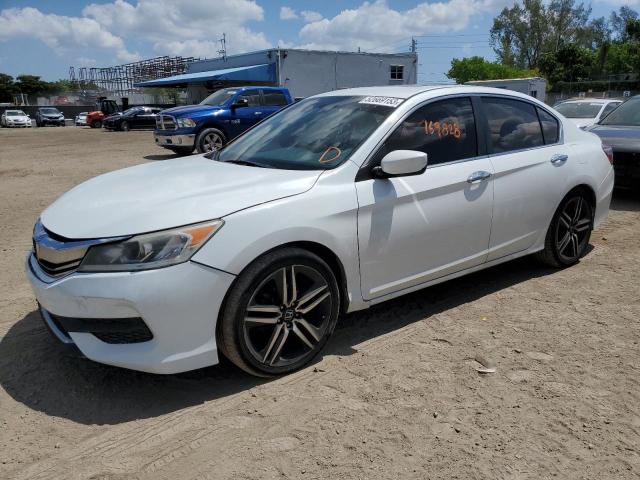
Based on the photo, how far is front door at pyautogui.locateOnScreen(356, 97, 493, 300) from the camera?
3.37m

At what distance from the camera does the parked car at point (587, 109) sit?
11461 mm

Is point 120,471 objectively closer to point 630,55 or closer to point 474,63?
point 630,55

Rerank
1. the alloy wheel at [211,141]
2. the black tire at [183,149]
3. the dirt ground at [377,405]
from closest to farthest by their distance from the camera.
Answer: the dirt ground at [377,405], the alloy wheel at [211,141], the black tire at [183,149]

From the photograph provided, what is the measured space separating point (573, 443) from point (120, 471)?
2055mm

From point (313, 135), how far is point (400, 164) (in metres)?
0.76

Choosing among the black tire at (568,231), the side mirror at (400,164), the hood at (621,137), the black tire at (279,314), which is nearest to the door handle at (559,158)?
the black tire at (568,231)

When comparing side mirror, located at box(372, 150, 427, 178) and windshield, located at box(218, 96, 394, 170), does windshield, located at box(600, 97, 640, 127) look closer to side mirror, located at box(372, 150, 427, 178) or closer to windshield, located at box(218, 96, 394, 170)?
windshield, located at box(218, 96, 394, 170)

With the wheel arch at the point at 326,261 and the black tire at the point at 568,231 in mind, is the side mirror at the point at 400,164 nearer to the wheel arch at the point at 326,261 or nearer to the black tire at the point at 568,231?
the wheel arch at the point at 326,261

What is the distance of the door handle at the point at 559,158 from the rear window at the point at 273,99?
11.0 metres

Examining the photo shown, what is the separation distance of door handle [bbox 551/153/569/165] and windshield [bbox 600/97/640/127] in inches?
185

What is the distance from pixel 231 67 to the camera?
3834cm

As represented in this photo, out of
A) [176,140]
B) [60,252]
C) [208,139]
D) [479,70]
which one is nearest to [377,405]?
[60,252]

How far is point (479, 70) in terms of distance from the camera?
A: 85.2 meters

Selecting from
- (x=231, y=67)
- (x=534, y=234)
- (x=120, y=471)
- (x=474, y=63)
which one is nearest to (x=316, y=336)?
(x=120, y=471)
